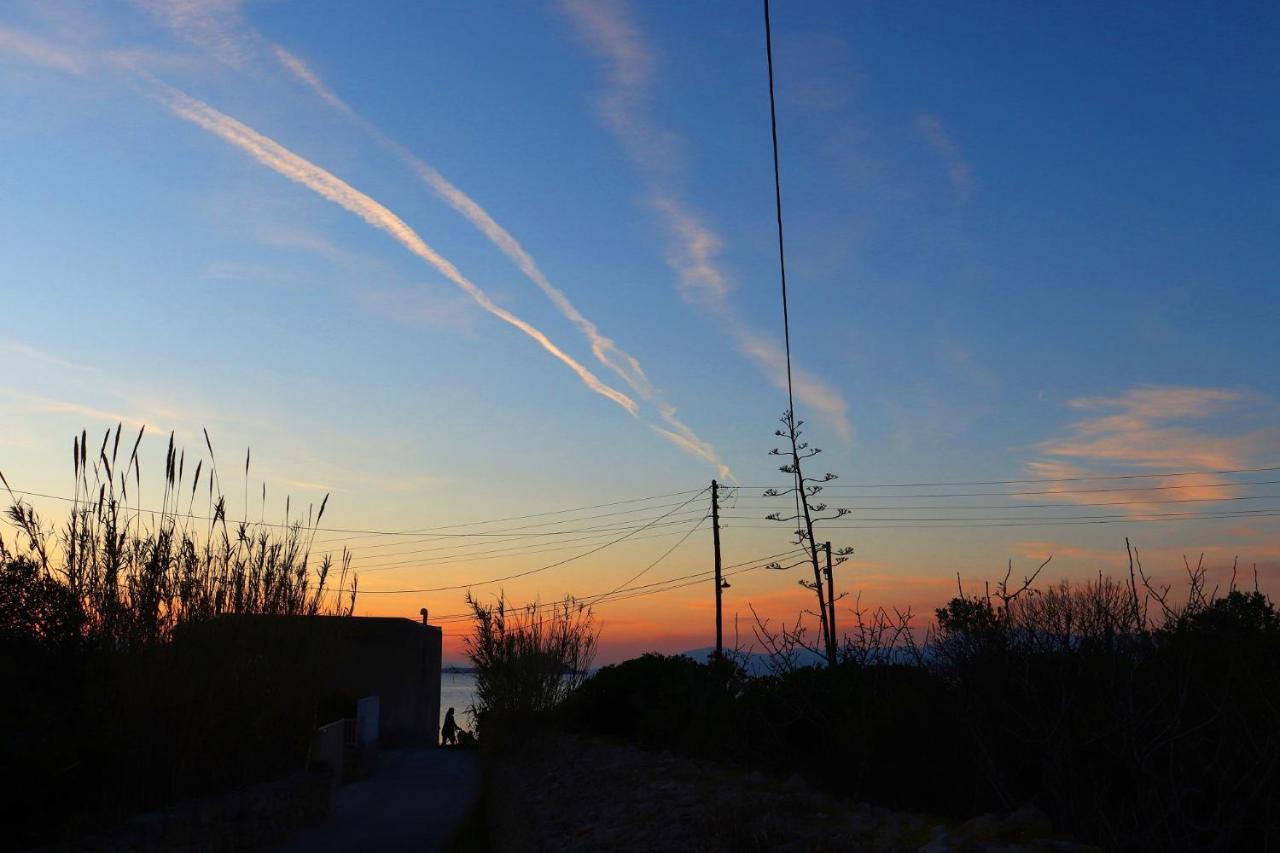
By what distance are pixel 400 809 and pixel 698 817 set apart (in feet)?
22.4

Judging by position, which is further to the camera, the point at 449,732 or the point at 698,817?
the point at 449,732

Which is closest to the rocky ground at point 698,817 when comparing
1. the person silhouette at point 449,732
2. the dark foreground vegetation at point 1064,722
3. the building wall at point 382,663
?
the dark foreground vegetation at point 1064,722

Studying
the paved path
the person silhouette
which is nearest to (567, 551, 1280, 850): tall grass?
the paved path

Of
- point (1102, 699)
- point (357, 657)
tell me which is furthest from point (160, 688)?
point (357, 657)

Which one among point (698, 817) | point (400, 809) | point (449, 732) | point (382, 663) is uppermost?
point (382, 663)

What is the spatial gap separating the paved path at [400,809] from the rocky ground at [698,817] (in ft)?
2.34

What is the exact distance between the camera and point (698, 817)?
797cm

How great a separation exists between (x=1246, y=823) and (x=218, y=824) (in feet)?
25.2

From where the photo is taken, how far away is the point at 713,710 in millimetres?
13117

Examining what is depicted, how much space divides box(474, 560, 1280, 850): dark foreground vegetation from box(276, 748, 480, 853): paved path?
3604 millimetres

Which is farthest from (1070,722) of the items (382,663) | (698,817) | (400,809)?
(382,663)

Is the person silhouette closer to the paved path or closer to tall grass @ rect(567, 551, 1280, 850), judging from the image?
the paved path

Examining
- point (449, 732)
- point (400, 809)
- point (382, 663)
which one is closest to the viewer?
point (400, 809)

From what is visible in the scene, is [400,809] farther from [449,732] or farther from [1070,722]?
[449,732]
